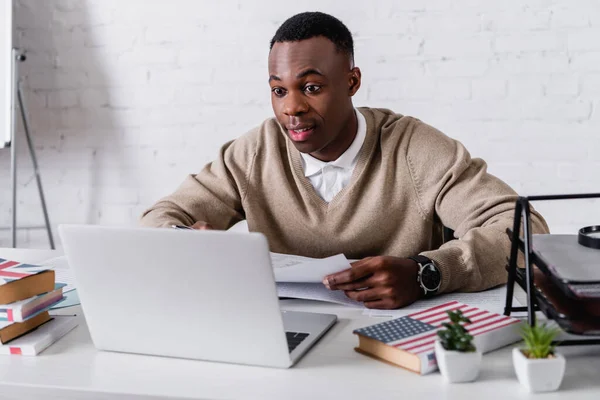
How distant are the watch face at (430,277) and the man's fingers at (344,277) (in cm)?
12

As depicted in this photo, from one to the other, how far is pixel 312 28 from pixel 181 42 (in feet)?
4.97

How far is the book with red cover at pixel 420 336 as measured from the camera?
0.89 metres

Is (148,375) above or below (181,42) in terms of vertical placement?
below

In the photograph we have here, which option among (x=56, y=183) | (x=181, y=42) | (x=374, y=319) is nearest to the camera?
(x=374, y=319)

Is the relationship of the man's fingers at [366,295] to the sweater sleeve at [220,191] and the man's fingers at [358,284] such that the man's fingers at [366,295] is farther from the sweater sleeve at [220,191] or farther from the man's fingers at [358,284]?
the sweater sleeve at [220,191]

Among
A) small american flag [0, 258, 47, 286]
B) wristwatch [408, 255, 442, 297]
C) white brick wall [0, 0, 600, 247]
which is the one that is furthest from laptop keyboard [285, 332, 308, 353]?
white brick wall [0, 0, 600, 247]

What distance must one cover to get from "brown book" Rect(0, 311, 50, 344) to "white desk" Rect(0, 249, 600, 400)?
44 mm

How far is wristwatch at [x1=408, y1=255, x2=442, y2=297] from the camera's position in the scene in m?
1.22

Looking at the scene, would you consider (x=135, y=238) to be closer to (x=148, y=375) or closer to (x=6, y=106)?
(x=148, y=375)

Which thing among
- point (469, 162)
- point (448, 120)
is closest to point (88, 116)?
point (448, 120)

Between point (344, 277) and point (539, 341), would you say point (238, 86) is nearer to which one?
point (344, 277)

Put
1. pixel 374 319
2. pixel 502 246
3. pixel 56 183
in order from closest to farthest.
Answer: pixel 374 319
pixel 502 246
pixel 56 183

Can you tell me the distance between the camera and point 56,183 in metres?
3.21

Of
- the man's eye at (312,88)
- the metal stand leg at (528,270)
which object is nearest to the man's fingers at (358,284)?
A: the metal stand leg at (528,270)
